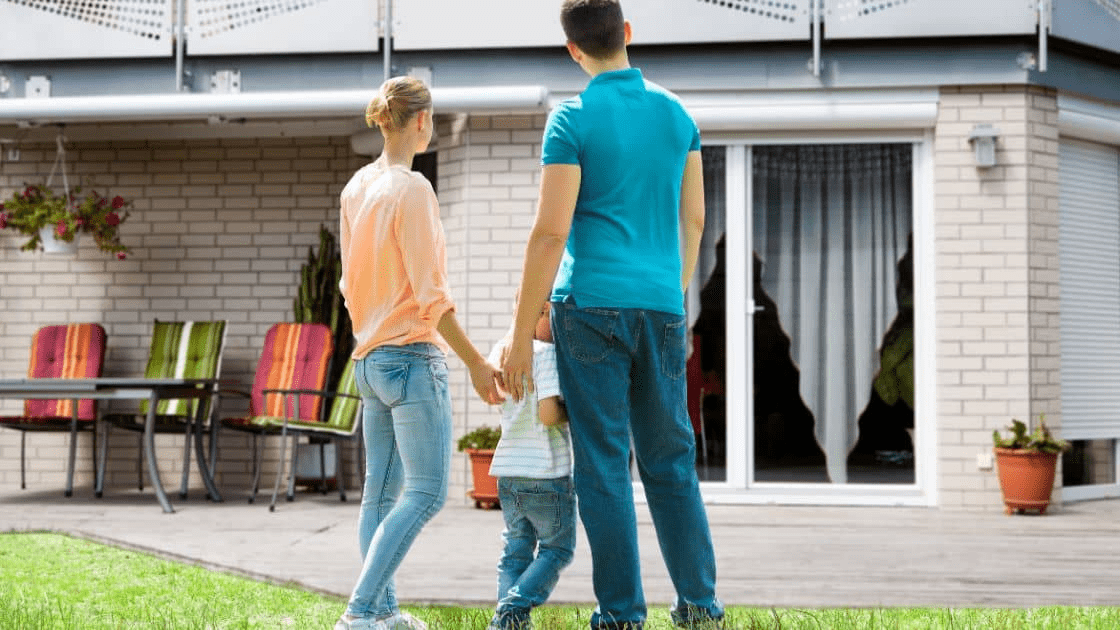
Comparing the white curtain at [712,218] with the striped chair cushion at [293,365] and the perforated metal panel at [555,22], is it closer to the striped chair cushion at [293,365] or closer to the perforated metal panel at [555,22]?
the perforated metal panel at [555,22]

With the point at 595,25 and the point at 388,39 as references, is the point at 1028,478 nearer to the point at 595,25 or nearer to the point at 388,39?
the point at 388,39

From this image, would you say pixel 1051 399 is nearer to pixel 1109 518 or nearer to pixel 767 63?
pixel 1109 518

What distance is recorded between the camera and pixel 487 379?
3289 millimetres

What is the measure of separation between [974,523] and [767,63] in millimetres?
2875

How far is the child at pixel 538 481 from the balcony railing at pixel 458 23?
4676mm

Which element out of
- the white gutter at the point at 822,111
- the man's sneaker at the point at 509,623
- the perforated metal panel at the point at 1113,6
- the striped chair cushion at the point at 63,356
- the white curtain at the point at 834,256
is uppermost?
the perforated metal panel at the point at 1113,6

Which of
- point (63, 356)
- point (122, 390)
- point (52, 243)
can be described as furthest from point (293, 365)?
point (52, 243)

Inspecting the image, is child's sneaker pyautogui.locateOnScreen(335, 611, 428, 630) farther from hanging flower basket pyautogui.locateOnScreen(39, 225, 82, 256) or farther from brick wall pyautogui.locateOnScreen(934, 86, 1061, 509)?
hanging flower basket pyautogui.locateOnScreen(39, 225, 82, 256)

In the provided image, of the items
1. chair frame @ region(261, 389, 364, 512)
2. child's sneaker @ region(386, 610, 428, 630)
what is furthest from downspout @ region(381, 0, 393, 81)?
child's sneaker @ region(386, 610, 428, 630)

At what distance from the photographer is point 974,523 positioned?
264 inches

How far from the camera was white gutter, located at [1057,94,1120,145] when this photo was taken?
7.85 m

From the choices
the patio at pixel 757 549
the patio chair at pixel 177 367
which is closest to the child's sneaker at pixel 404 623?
the patio at pixel 757 549

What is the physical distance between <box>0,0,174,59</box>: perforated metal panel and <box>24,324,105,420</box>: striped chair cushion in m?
1.83

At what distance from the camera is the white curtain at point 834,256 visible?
305 inches
